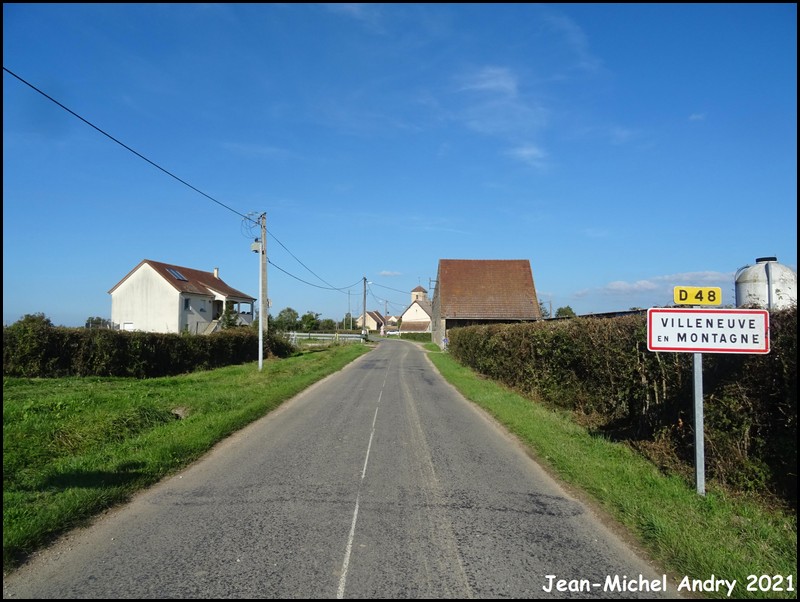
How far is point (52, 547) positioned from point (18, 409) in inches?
285

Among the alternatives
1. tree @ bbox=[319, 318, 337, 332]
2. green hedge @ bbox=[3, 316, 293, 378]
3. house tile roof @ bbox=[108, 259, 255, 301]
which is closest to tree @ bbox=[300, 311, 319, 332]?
tree @ bbox=[319, 318, 337, 332]

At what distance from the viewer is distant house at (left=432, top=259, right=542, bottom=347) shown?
49.5 metres

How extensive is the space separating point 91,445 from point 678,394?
887cm

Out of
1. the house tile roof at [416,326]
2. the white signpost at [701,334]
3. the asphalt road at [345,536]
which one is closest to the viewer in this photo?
the asphalt road at [345,536]

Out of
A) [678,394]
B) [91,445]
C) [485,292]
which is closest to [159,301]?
[485,292]

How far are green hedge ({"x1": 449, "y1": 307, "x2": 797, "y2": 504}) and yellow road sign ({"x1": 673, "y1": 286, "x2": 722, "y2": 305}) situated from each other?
2.25ft

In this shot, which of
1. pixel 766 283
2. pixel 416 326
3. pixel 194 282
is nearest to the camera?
pixel 766 283

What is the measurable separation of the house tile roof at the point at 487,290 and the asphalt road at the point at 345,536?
1624 inches

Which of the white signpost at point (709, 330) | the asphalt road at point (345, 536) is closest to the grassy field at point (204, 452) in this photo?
the asphalt road at point (345, 536)

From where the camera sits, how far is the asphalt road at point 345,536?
414cm

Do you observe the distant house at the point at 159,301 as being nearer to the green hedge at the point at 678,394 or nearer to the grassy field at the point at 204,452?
the grassy field at the point at 204,452

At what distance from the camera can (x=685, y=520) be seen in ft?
17.9

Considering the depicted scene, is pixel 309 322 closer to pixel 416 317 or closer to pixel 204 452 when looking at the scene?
pixel 416 317

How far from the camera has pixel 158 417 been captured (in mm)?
11141
